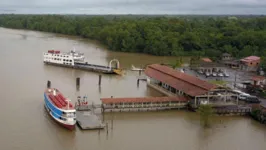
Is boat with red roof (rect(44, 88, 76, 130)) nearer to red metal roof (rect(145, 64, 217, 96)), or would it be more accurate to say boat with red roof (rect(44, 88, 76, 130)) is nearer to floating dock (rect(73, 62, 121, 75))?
red metal roof (rect(145, 64, 217, 96))

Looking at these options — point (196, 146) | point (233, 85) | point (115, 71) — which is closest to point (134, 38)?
point (115, 71)

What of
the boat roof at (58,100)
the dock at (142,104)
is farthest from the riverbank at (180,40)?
the boat roof at (58,100)

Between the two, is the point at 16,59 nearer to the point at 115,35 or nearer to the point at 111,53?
the point at 111,53

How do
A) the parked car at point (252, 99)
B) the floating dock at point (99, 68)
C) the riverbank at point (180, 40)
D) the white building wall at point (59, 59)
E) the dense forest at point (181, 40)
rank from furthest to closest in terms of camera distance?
the riverbank at point (180, 40), the dense forest at point (181, 40), the white building wall at point (59, 59), the floating dock at point (99, 68), the parked car at point (252, 99)

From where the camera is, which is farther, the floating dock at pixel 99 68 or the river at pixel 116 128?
the floating dock at pixel 99 68

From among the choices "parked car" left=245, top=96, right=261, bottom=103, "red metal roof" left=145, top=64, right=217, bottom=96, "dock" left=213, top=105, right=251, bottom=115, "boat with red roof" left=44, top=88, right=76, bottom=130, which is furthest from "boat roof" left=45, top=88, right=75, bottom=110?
"parked car" left=245, top=96, right=261, bottom=103

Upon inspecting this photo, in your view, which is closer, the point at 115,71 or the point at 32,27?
the point at 115,71

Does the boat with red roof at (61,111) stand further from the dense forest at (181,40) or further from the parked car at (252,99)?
the dense forest at (181,40)
